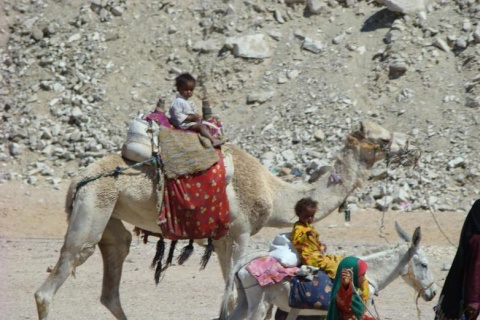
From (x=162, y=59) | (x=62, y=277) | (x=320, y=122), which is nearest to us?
(x=62, y=277)

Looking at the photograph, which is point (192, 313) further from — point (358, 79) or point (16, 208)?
point (358, 79)

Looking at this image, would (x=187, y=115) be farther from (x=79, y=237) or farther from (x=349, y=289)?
(x=349, y=289)

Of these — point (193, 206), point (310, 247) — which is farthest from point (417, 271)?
point (193, 206)

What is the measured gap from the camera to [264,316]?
9156mm

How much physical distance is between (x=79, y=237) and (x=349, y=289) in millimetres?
3564

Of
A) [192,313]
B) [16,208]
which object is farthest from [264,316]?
[16,208]

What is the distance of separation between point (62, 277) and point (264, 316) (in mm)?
2402

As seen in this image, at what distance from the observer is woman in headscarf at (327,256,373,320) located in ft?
26.1

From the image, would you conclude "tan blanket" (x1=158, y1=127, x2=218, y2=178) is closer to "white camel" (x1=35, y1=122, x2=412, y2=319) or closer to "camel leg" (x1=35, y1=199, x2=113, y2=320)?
"white camel" (x1=35, y1=122, x2=412, y2=319)

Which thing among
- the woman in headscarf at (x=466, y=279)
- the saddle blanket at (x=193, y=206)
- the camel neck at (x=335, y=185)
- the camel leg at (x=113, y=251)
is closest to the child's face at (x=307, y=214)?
the woman in headscarf at (x=466, y=279)

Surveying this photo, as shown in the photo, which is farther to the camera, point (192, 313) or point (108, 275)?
point (192, 313)

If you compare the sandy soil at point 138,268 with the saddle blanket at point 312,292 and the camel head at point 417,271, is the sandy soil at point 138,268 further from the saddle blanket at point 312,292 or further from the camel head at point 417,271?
the saddle blanket at point 312,292

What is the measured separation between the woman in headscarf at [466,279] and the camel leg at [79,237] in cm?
388

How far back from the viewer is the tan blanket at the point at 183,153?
10.8 meters
